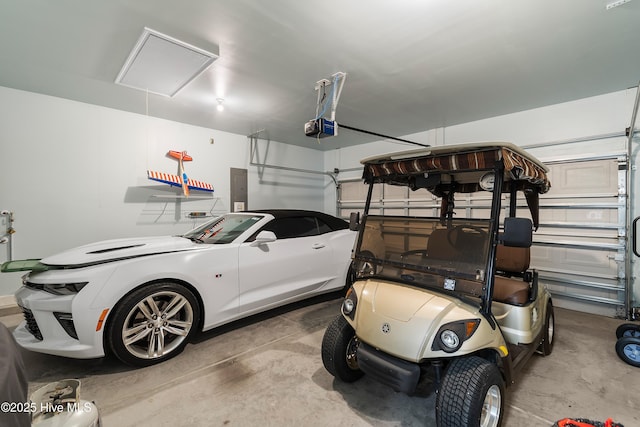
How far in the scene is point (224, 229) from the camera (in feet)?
11.1

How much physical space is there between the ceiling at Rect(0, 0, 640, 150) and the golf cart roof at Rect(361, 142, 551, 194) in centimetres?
124

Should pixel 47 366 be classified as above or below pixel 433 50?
below

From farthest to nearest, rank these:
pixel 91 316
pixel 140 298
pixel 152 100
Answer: pixel 152 100 < pixel 140 298 < pixel 91 316

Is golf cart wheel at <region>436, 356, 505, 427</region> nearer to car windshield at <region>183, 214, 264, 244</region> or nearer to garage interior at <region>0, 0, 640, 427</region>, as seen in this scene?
garage interior at <region>0, 0, 640, 427</region>

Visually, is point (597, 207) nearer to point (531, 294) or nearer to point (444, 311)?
point (531, 294)

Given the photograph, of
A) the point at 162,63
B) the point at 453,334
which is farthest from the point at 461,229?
the point at 162,63

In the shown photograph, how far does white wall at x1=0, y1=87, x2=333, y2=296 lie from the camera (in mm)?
3707

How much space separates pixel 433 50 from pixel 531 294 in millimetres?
2450

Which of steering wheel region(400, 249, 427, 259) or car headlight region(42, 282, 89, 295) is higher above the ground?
steering wheel region(400, 249, 427, 259)

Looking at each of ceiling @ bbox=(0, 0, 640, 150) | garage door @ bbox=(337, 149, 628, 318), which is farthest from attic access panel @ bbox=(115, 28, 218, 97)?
garage door @ bbox=(337, 149, 628, 318)

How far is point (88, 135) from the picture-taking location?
13.8ft

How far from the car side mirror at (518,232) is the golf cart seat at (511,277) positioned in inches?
29.6

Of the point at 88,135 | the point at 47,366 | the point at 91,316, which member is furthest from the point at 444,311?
the point at 88,135

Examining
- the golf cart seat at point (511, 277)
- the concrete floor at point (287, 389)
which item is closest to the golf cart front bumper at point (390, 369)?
the concrete floor at point (287, 389)
